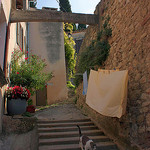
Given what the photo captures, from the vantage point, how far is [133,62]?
13.0 feet

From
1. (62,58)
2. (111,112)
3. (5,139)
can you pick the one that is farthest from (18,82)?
(62,58)

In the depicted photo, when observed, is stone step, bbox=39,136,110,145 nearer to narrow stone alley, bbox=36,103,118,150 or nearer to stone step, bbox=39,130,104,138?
narrow stone alley, bbox=36,103,118,150

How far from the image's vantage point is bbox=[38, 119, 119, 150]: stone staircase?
4.40 m

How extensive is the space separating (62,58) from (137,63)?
824 centimetres

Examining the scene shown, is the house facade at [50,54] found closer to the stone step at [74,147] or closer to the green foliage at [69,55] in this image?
the green foliage at [69,55]

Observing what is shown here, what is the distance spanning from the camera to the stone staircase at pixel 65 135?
4402 mm

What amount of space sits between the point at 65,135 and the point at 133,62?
270 centimetres

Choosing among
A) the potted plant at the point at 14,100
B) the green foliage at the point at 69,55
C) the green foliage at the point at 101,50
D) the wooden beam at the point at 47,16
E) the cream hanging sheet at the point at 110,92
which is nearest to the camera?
the cream hanging sheet at the point at 110,92

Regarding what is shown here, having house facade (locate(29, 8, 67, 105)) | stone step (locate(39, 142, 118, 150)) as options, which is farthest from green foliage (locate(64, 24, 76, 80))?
stone step (locate(39, 142, 118, 150))

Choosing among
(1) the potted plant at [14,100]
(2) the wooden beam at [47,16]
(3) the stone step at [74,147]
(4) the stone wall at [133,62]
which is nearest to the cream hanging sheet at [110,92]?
(4) the stone wall at [133,62]

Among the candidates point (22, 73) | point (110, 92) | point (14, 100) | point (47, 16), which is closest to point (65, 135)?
point (14, 100)

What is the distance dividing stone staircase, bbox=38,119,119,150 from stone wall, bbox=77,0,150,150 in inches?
12.3

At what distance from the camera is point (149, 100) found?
329cm

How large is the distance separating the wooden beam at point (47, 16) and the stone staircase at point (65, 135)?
355cm
